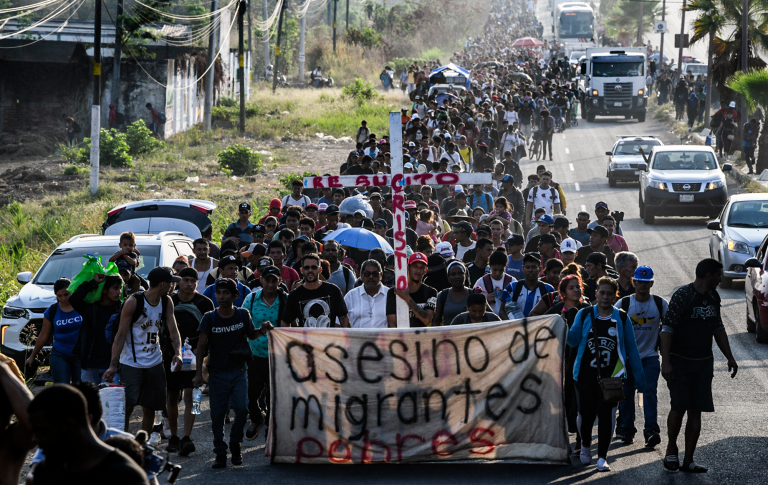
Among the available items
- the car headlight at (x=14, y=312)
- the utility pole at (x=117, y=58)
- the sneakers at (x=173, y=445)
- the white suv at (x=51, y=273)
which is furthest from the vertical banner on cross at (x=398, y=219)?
the utility pole at (x=117, y=58)

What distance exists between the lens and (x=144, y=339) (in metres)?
8.67

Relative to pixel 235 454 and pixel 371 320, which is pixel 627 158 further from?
pixel 235 454

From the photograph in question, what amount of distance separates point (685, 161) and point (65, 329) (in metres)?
17.6

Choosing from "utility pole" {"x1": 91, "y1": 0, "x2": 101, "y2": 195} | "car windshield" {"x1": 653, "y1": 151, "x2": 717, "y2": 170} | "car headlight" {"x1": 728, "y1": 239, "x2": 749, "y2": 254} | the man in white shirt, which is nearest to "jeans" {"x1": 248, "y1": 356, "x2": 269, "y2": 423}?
the man in white shirt

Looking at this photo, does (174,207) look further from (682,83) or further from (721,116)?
(682,83)

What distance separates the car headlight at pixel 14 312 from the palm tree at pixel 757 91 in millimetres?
21764

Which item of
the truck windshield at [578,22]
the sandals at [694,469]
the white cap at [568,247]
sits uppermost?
the truck windshield at [578,22]

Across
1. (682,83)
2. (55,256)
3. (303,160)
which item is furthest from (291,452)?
(682,83)

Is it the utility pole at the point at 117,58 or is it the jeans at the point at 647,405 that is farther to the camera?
the utility pole at the point at 117,58

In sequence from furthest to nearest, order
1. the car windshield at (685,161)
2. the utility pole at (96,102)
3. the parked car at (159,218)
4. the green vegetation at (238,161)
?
the green vegetation at (238,161) < the utility pole at (96,102) < the car windshield at (685,161) < the parked car at (159,218)

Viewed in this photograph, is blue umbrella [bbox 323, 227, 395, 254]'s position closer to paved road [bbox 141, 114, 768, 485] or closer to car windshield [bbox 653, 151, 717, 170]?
paved road [bbox 141, 114, 768, 485]

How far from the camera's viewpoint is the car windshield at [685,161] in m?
23.2

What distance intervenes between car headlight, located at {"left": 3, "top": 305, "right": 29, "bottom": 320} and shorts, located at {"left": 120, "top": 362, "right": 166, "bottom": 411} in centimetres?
379

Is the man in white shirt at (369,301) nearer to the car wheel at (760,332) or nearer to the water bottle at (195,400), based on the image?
the water bottle at (195,400)
